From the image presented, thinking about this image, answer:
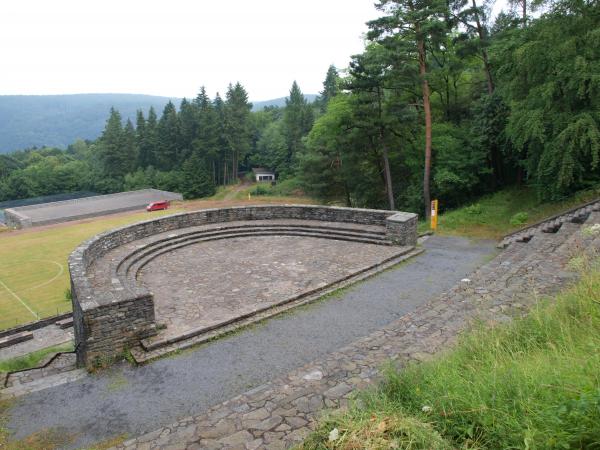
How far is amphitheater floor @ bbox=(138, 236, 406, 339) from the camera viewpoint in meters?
8.10

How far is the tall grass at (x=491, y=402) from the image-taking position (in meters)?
2.43

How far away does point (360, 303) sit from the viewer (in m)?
8.52

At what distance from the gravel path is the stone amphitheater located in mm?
27

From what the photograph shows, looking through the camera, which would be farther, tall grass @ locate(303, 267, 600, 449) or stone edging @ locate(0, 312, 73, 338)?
stone edging @ locate(0, 312, 73, 338)

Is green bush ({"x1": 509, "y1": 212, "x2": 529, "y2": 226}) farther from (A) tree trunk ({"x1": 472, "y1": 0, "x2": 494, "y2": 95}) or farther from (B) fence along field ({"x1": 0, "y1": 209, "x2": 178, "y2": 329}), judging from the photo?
(B) fence along field ({"x1": 0, "y1": 209, "x2": 178, "y2": 329})

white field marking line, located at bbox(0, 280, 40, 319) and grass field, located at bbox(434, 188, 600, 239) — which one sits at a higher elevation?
grass field, located at bbox(434, 188, 600, 239)

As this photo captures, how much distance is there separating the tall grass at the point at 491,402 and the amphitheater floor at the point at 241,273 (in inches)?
180

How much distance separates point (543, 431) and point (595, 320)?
6.97 feet

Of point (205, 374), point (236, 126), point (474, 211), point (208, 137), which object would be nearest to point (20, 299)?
point (205, 374)

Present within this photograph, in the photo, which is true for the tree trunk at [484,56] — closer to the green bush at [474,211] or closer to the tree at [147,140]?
the green bush at [474,211]

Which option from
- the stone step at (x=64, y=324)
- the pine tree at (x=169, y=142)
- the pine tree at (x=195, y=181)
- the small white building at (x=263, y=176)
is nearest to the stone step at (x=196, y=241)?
the stone step at (x=64, y=324)

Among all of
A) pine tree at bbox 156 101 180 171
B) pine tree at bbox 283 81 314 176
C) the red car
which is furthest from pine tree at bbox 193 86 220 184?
the red car

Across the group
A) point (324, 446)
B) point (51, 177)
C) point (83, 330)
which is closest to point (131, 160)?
point (51, 177)

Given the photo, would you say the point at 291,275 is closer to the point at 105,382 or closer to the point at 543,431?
the point at 105,382
